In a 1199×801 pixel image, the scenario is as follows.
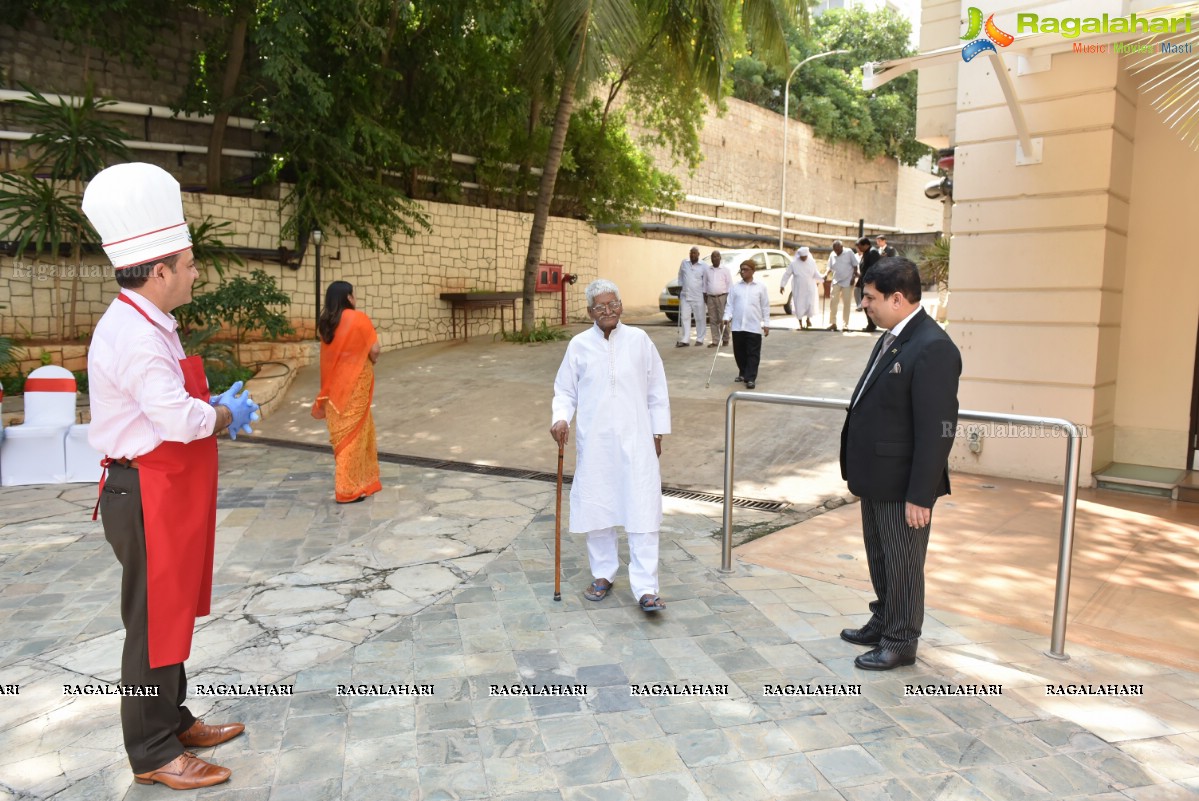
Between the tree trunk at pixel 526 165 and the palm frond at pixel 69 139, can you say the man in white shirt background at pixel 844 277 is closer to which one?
the tree trunk at pixel 526 165

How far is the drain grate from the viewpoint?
6270mm

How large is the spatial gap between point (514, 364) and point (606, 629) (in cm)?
823

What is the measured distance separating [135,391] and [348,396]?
371 cm

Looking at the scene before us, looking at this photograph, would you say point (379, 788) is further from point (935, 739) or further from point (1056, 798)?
point (1056, 798)

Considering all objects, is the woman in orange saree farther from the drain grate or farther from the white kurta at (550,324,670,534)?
the white kurta at (550,324,670,534)

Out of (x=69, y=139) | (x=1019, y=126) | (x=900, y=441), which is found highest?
(x=69, y=139)

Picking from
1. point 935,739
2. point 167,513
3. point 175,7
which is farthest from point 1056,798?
point 175,7

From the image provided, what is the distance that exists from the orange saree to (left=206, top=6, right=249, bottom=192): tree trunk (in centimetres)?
689

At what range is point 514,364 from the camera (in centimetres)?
1191

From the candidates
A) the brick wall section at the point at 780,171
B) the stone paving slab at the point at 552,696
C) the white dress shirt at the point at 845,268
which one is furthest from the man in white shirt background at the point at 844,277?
the stone paving slab at the point at 552,696

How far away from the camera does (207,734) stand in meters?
2.89

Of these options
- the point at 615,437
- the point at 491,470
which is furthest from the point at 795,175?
the point at 615,437

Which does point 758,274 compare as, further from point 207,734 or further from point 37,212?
point 207,734

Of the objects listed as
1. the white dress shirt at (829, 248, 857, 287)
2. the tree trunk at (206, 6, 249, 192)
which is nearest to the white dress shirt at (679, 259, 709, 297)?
the white dress shirt at (829, 248, 857, 287)
